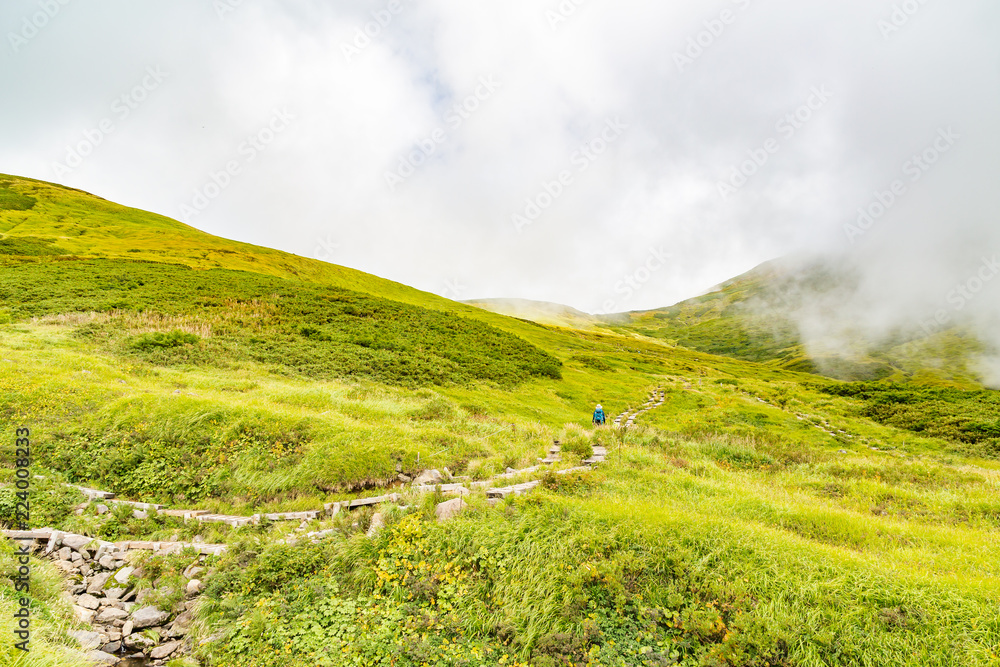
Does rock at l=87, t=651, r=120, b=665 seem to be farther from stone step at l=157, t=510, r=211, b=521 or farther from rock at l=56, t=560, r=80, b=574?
stone step at l=157, t=510, r=211, b=521

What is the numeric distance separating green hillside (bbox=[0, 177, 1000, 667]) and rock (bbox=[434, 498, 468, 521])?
348 mm

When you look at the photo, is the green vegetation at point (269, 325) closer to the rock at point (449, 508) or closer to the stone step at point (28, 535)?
the stone step at point (28, 535)

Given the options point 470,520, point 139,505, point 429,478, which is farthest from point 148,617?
point 429,478

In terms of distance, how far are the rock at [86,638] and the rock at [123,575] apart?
1489 mm

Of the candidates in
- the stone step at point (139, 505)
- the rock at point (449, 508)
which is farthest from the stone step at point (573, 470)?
the stone step at point (139, 505)

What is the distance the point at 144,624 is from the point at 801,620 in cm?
1227

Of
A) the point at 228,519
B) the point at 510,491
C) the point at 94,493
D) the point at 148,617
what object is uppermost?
the point at 510,491

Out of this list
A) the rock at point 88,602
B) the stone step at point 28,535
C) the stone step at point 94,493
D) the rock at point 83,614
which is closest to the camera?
the rock at point 83,614

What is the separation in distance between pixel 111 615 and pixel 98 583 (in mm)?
1195

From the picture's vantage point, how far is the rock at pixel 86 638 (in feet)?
23.6

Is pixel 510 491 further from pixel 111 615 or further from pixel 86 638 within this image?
pixel 86 638

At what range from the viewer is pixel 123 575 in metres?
9.00

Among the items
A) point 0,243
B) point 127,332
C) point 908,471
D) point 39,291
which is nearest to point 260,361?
point 127,332

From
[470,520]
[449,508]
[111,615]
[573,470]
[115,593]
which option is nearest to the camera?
[111,615]
